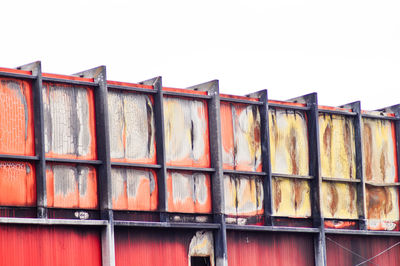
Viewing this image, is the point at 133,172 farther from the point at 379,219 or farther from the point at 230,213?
the point at 379,219

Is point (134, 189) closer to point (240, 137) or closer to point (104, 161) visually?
point (104, 161)

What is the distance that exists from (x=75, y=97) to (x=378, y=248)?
32.5 ft

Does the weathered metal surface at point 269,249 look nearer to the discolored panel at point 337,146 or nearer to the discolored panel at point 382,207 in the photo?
the discolored panel at point 337,146

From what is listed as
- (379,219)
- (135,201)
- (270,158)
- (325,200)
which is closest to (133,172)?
(135,201)

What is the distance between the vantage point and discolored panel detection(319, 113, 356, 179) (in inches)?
1029

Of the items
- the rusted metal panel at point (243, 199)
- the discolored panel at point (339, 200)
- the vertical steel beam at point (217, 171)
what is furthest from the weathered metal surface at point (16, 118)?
the discolored panel at point (339, 200)

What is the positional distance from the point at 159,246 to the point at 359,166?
6808 mm

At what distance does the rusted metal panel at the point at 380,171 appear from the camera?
27.1 m

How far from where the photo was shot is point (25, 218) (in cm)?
2034

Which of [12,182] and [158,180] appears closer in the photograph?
[12,182]

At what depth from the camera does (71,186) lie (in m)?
21.4

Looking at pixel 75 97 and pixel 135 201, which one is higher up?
pixel 75 97

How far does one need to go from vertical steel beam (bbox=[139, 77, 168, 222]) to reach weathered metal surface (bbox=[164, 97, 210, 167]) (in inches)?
13.0

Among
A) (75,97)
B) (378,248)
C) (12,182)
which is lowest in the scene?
(378,248)
